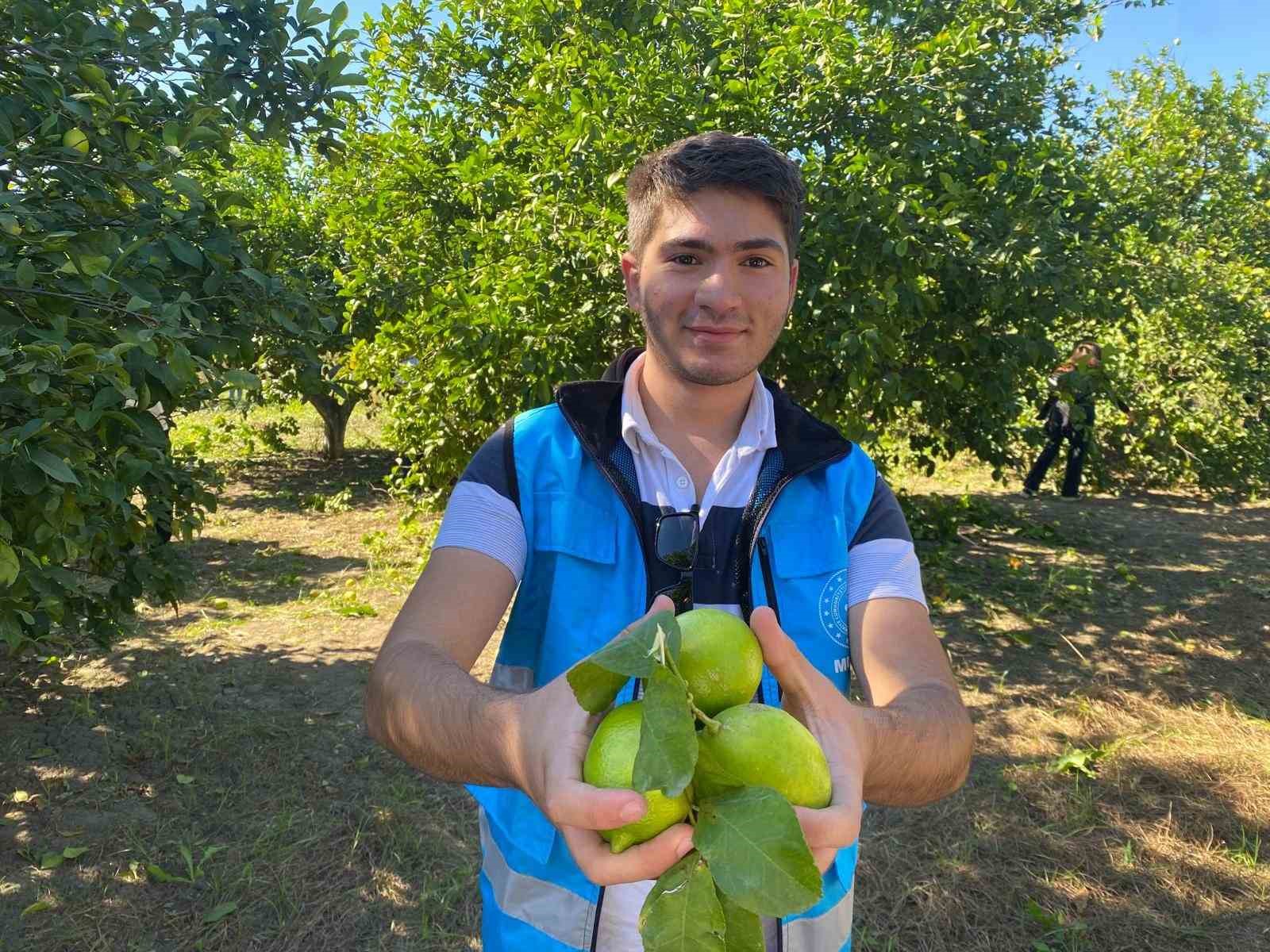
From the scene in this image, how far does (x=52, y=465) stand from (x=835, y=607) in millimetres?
2083

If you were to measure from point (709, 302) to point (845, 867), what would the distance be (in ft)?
3.78

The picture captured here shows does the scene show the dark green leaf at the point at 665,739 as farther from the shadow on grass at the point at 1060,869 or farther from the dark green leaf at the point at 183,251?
the shadow on grass at the point at 1060,869

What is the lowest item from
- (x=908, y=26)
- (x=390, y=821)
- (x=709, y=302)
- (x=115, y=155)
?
(x=390, y=821)

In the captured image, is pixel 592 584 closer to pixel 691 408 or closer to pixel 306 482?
pixel 691 408

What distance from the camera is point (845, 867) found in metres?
1.75

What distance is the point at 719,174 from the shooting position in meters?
1.78

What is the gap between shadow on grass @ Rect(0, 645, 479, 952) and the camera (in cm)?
336

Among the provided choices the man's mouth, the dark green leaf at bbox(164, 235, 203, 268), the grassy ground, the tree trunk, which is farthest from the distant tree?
the man's mouth

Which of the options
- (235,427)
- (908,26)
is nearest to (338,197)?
(908,26)

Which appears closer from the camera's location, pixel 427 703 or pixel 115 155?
pixel 427 703

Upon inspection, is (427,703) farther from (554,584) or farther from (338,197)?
(338,197)

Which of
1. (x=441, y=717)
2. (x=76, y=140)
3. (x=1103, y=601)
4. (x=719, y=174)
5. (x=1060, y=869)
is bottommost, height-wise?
(x=1060, y=869)

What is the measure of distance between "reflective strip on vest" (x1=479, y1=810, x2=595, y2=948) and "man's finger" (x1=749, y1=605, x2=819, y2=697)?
2.31 ft

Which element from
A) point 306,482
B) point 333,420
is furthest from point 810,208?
point 333,420
